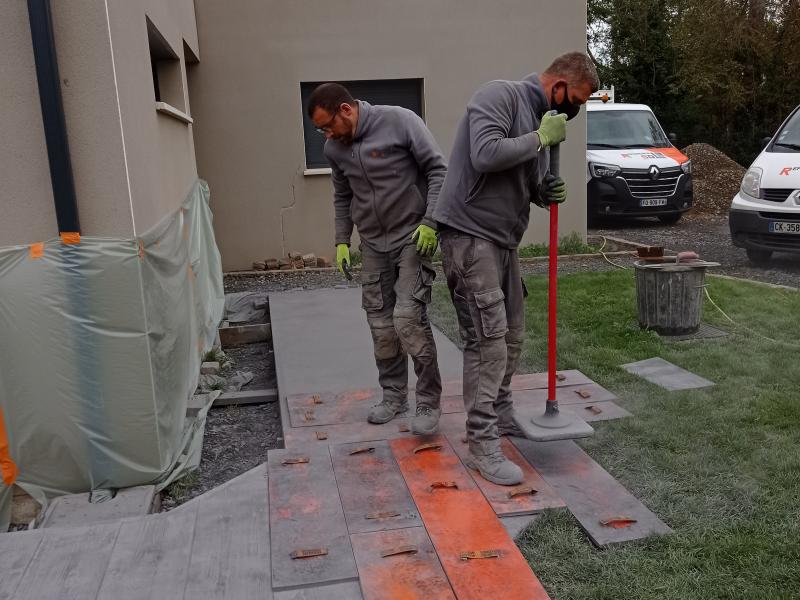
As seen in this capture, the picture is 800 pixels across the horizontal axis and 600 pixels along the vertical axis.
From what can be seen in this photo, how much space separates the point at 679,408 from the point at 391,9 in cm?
722

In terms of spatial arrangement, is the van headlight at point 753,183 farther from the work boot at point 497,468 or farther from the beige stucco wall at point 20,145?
the beige stucco wall at point 20,145

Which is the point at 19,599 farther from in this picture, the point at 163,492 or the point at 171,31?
the point at 171,31

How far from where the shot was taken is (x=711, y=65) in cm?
1859

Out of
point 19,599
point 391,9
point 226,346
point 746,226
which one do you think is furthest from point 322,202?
point 19,599

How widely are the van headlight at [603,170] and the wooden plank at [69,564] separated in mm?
10868

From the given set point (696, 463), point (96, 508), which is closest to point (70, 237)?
point (96, 508)

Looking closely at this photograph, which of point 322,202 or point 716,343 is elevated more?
point 322,202

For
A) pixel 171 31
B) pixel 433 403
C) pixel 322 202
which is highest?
pixel 171 31

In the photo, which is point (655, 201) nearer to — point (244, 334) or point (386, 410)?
point (244, 334)

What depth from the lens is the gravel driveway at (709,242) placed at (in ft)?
27.7

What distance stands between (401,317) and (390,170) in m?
0.75

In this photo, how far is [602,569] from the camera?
108 inches

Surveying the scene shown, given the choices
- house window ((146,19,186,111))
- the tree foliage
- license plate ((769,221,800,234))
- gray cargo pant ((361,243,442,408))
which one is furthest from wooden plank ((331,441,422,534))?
the tree foliage

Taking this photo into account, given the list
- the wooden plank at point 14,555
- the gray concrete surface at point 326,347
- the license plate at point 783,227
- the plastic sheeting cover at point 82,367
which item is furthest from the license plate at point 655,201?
the wooden plank at point 14,555
